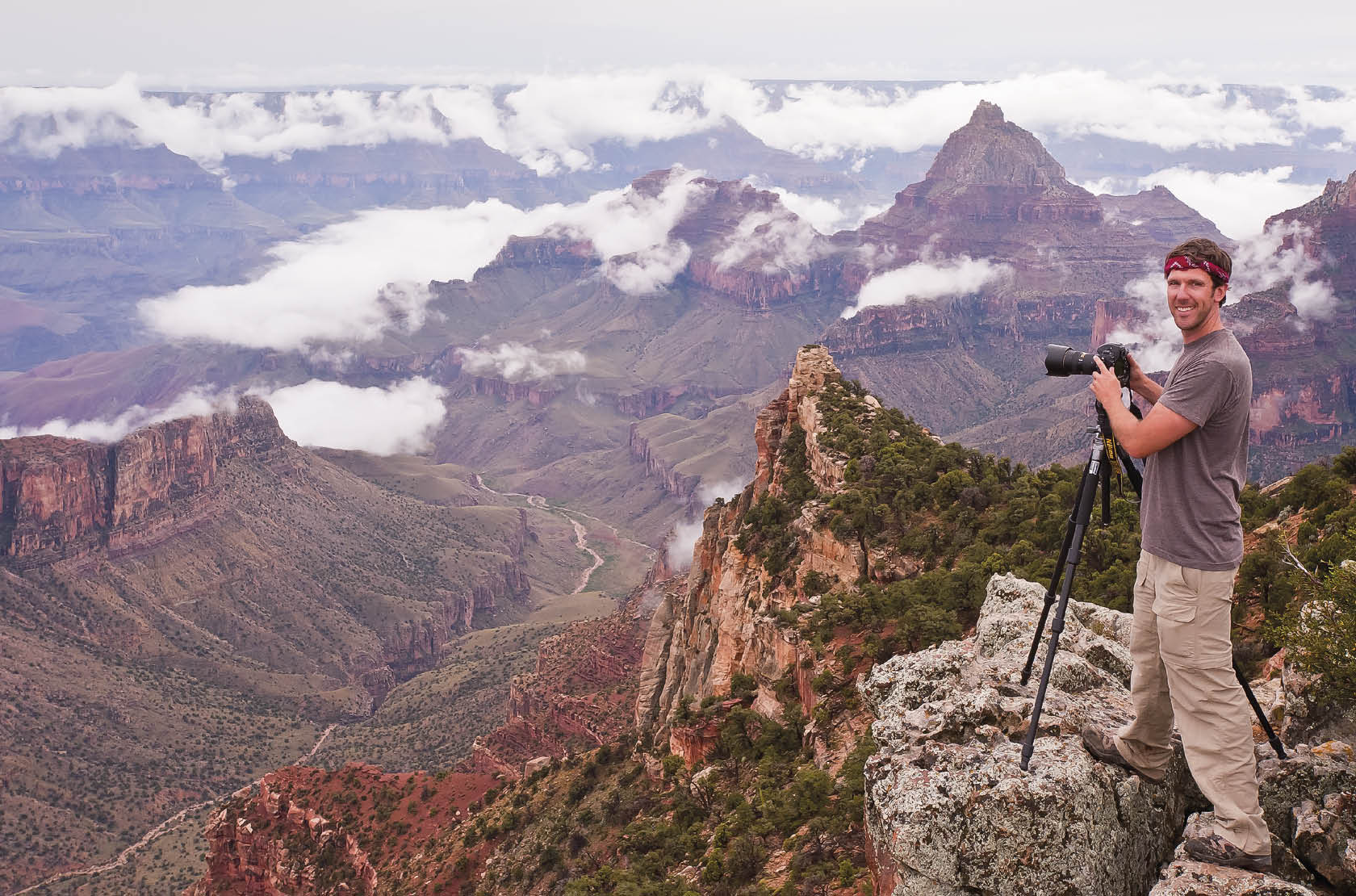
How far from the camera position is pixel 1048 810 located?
427 inches

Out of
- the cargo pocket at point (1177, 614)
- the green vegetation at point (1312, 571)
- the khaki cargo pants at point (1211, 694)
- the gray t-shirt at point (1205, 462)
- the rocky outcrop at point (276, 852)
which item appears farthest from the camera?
the rocky outcrop at point (276, 852)

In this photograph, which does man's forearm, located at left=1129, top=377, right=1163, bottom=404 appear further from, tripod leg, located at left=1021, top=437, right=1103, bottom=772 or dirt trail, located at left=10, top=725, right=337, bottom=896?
dirt trail, located at left=10, top=725, right=337, bottom=896

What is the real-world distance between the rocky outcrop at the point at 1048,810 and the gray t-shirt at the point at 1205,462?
2865 mm

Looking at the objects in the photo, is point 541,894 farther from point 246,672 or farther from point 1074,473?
point 246,672

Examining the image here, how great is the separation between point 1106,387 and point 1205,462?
48.9 inches

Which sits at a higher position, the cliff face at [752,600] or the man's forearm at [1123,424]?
the man's forearm at [1123,424]

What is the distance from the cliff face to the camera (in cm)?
3108

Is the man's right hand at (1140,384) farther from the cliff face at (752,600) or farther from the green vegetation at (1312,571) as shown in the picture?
the cliff face at (752,600)

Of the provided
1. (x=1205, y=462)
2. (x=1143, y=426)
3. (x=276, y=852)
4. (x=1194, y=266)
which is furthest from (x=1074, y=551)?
(x=276, y=852)

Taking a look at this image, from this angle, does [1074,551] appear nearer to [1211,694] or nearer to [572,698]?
[1211,694]

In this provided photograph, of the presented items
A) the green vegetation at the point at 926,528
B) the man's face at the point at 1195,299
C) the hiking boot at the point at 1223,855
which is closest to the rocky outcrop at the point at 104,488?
the green vegetation at the point at 926,528

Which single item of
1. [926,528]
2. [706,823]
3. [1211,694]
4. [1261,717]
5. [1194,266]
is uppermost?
[1194,266]

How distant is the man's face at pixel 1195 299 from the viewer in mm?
10250

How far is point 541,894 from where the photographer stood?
3256 cm
